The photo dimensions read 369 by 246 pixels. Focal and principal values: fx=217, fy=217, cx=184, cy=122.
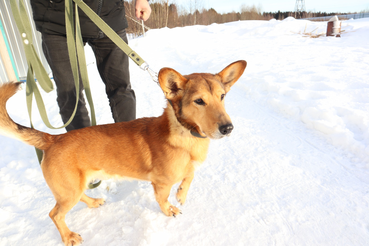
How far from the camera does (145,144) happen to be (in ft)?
7.36

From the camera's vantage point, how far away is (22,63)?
6.89 meters

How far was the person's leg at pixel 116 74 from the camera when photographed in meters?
2.69

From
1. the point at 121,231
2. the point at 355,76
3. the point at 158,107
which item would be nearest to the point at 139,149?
the point at 121,231

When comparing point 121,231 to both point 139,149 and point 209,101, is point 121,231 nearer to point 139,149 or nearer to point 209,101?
point 139,149

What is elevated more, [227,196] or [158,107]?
[158,107]

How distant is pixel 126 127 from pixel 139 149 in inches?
11.3

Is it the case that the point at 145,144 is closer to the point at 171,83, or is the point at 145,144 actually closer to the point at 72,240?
the point at 171,83

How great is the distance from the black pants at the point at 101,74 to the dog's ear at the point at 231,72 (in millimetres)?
1305

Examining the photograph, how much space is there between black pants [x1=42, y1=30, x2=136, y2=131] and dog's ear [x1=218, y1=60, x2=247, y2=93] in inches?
51.4

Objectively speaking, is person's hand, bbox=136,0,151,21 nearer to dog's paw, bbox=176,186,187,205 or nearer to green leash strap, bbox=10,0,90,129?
green leash strap, bbox=10,0,90,129

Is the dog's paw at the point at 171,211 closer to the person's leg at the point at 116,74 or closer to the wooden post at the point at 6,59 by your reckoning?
the person's leg at the point at 116,74

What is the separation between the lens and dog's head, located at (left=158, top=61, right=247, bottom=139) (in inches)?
73.1

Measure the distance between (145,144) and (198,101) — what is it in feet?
2.37

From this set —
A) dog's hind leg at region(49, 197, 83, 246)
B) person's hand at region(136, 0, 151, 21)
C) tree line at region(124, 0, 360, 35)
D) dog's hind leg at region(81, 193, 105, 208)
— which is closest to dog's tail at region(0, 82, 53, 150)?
dog's hind leg at region(49, 197, 83, 246)
